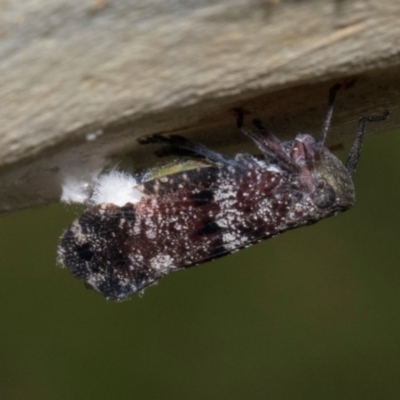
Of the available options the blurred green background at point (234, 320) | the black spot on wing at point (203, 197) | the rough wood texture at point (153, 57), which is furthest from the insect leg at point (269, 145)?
the blurred green background at point (234, 320)

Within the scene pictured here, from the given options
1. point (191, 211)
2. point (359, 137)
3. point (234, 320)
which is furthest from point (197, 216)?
point (234, 320)

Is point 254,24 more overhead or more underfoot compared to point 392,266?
more overhead

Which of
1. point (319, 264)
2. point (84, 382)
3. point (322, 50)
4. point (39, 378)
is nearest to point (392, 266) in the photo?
point (319, 264)

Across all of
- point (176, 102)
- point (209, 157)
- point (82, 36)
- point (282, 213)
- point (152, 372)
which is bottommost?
point (152, 372)

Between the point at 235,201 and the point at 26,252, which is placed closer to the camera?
the point at 235,201

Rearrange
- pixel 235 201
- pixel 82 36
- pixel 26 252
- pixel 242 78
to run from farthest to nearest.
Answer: pixel 26 252, pixel 235 201, pixel 242 78, pixel 82 36

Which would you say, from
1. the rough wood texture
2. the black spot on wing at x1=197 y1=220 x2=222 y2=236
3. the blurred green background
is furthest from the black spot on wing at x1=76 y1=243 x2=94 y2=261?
the blurred green background

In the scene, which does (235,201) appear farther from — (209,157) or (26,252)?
(26,252)
